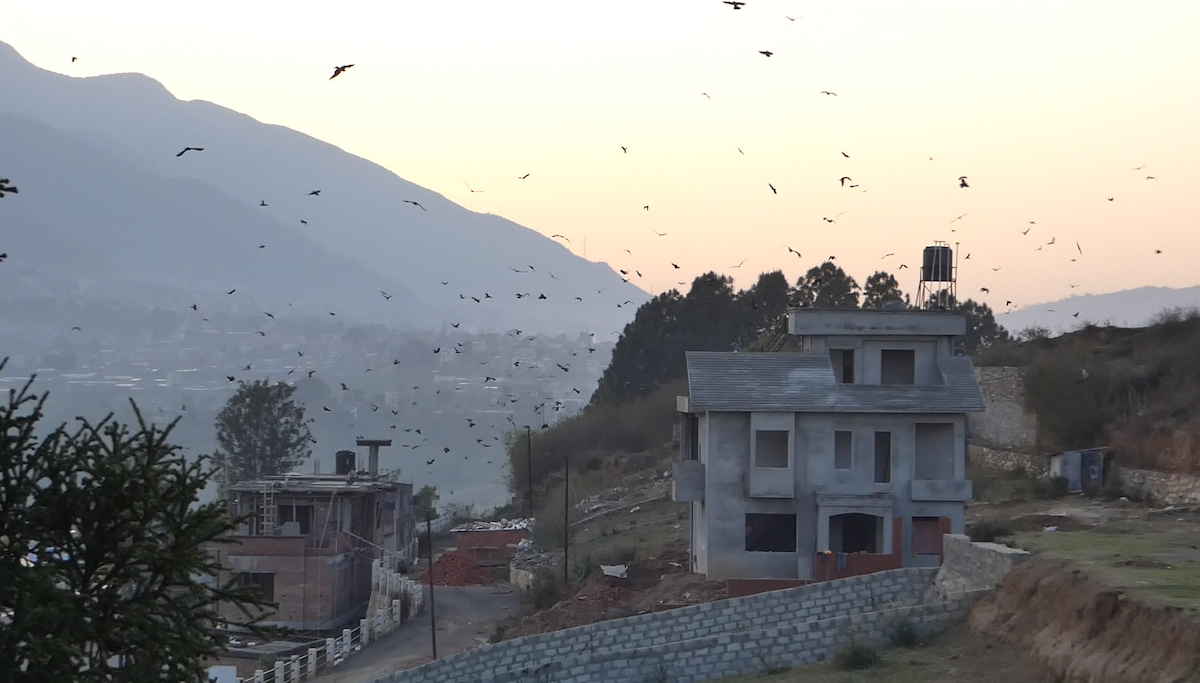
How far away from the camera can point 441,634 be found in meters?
36.1

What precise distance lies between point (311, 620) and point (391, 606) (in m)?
3.70

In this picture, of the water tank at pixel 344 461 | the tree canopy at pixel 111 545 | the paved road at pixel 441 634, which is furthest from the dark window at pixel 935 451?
the water tank at pixel 344 461

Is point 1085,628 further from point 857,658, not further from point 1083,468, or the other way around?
point 1083,468

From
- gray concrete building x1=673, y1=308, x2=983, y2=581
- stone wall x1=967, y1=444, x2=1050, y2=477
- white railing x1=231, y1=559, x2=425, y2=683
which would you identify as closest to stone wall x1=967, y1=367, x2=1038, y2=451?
stone wall x1=967, y1=444, x2=1050, y2=477

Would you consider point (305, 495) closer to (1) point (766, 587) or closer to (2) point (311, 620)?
(2) point (311, 620)

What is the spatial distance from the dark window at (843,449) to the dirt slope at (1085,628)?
36.0 ft

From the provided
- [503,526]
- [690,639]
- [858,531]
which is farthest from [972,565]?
[503,526]

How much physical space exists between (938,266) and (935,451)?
8869mm

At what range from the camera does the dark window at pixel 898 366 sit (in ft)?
108

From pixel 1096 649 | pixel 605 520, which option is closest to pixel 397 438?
pixel 605 520

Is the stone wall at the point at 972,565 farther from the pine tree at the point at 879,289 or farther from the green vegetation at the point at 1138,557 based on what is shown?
the pine tree at the point at 879,289

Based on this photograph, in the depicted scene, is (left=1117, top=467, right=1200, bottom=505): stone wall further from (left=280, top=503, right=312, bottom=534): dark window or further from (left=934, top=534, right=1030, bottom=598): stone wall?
(left=280, top=503, right=312, bottom=534): dark window

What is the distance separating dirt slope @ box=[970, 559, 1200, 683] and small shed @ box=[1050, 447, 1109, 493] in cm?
1684

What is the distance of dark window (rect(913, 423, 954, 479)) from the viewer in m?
32.0
